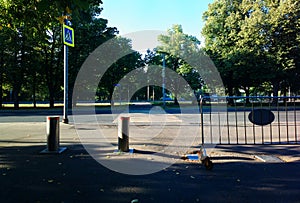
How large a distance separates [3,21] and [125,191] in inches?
270

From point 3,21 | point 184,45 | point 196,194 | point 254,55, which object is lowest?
point 196,194

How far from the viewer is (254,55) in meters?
26.8

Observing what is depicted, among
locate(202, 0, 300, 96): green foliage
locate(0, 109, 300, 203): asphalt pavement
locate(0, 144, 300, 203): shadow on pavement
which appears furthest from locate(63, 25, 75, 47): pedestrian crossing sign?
locate(202, 0, 300, 96): green foliage

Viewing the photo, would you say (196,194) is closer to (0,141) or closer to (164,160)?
(164,160)

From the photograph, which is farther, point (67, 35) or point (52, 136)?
point (67, 35)

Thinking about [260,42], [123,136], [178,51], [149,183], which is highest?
[178,51]

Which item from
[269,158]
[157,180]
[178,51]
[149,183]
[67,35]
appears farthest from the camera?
[178,51]

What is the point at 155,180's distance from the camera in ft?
12.1

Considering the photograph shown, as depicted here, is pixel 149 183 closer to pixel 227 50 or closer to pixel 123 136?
pixel 123 136

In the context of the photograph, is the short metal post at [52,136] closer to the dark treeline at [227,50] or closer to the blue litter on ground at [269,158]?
the blue litter on ground at [269,158]

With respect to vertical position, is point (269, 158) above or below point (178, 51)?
below

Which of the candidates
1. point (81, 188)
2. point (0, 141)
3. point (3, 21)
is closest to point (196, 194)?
point (81, 188)

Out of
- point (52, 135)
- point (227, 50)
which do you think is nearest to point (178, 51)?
point (227, 50)

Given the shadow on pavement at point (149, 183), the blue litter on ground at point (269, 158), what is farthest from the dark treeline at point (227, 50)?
the blue litter on ground at point (269, 158)
